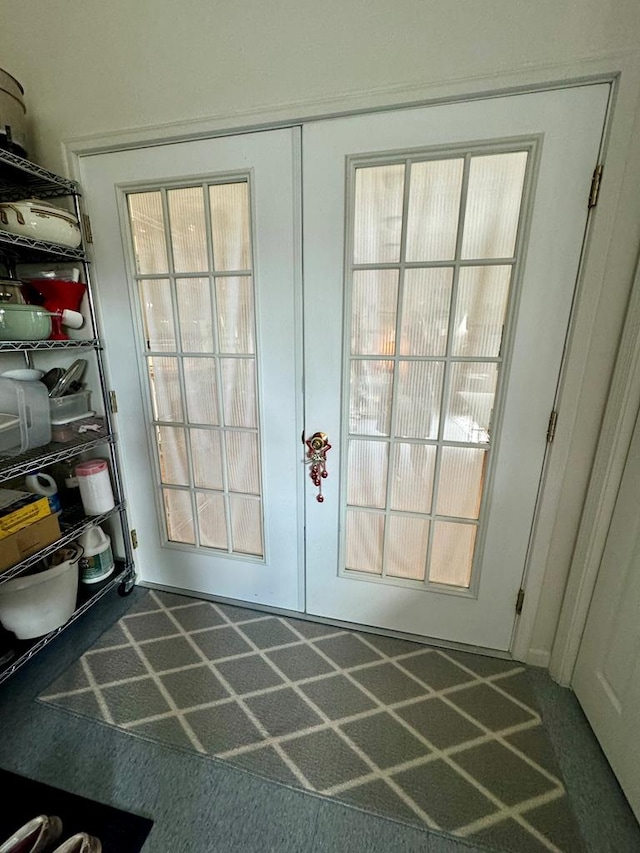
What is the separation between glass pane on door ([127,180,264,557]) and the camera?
1339 millimetres

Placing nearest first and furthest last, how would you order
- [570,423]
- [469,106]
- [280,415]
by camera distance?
1. [469,106]
2. [570,423]
3. [280,415]

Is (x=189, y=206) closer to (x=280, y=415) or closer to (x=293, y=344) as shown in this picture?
(x=293, y=344)

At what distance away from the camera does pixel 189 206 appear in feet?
4.39

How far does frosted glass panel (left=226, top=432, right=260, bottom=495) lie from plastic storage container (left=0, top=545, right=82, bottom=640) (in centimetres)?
72

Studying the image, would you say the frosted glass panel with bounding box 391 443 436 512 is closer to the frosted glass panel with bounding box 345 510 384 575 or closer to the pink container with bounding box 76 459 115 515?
the frosted glass panel with bounding box 345 510 384 575

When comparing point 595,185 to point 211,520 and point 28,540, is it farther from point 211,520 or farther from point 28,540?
point 28,540

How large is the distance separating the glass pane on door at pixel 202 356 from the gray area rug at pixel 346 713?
1.44 feet

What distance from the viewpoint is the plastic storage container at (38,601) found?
1264 millimetres

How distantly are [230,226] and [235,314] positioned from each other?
1.04 feet

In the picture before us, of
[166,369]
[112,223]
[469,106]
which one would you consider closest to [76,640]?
[166,369]

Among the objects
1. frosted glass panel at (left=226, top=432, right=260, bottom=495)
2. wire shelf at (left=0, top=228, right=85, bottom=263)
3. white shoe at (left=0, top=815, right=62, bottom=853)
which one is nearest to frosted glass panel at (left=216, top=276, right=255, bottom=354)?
frosted glass panel at (left=226, top=432, right=260, bottom=495)

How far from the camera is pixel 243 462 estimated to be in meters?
1.55

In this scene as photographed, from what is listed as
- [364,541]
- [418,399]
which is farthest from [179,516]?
[418,399]

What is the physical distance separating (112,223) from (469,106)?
1.35m
